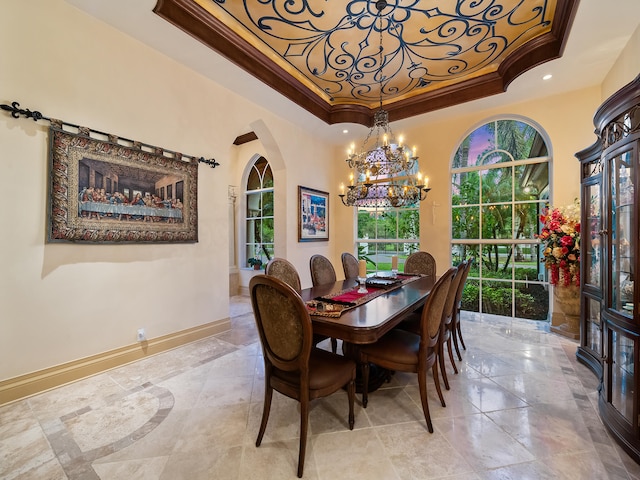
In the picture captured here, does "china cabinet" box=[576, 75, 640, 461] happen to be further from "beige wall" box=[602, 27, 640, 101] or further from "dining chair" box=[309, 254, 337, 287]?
"dining chair" box=[309, 254, 337, 287]

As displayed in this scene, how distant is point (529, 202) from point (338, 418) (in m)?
3.92

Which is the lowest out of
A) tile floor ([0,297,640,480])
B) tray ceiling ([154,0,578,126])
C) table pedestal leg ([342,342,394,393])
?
tile floor ([0,297,640,480])

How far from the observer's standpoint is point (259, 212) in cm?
577

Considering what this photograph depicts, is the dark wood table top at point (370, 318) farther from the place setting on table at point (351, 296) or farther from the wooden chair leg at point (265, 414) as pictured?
the wooden chair leg at point (265, 414)

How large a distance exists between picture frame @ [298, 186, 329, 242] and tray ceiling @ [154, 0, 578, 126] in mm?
1399

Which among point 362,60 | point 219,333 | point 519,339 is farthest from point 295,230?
point 519,339

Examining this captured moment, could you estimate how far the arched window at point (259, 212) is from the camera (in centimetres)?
562

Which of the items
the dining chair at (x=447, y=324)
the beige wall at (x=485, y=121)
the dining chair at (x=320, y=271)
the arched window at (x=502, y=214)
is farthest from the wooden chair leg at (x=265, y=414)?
the arched window at (x=502, y=214)

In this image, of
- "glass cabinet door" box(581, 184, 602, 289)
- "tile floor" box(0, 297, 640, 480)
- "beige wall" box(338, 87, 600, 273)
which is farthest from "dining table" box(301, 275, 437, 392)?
"beige wall" box(338, 87, 600, 273)

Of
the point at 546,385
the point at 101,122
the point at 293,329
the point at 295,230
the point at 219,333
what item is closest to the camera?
the point at 293,329

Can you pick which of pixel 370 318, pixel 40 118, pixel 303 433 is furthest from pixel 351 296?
pixel 40 118

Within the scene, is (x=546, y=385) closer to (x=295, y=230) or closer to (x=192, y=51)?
(x=295, y=230)

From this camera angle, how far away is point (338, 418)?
1841 mm

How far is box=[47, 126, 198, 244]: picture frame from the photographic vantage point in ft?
7.13
